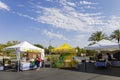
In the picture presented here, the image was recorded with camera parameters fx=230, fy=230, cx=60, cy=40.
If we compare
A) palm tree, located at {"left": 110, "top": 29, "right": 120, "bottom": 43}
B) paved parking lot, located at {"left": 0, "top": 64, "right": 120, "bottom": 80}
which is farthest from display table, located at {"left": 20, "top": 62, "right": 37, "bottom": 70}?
palm tree, located at {"left": 110, "top": 29, "right": 120, "bottom": 43}

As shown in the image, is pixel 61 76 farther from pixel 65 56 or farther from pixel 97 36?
pixel 97 36

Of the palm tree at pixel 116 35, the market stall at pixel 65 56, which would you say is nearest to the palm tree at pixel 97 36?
the palm tree at pixel 116 35

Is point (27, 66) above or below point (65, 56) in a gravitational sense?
below

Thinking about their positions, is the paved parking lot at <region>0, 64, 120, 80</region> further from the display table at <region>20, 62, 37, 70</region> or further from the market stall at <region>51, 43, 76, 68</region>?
the market stall at <region>51, 43, 76, 68</region>

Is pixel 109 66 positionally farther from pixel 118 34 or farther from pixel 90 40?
pixel 90 40

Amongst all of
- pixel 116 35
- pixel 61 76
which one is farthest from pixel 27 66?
pixel 116 35

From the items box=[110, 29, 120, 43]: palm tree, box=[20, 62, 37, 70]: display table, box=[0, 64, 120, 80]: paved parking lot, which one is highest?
box=[110, 29, 120, 43]: palm tree

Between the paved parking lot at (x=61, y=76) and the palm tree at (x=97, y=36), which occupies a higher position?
the palm tree at (x=97, y=36)

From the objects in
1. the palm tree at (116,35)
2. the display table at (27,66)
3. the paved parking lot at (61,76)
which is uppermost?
the palm tree at (116,35)

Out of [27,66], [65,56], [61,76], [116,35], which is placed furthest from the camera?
[116,35]

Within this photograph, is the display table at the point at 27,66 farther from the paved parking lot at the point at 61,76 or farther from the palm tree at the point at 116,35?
the palm tree at the point at 116,35

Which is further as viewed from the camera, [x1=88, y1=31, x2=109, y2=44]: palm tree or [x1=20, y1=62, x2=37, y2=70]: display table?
[x1=88, y1=31, x2=109, y2=44]: palm tree

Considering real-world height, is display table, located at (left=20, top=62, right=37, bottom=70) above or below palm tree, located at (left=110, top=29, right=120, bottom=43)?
below

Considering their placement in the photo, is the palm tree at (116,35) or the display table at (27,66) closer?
the display table at (27,66)
